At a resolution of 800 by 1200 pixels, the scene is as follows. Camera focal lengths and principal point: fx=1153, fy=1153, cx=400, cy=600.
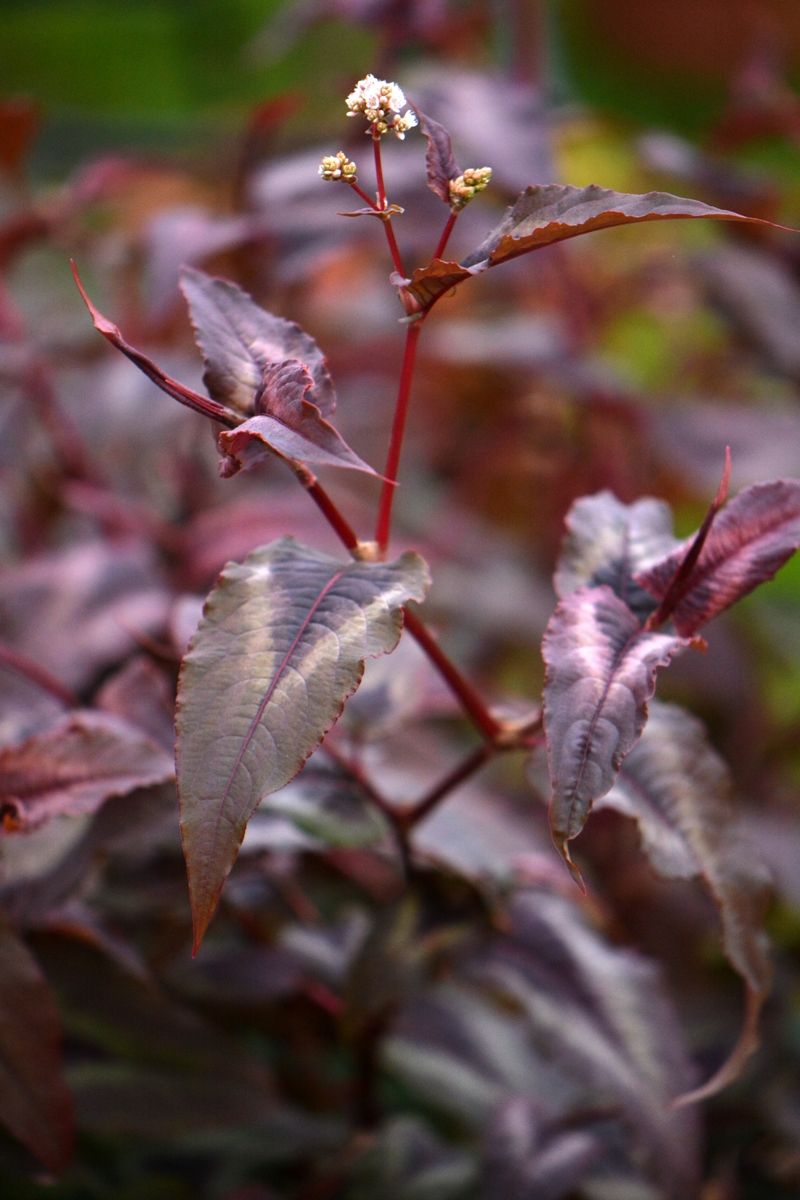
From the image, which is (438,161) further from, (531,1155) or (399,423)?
(531,1155)

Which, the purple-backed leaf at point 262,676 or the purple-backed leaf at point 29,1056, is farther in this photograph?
the purple-backed leaf at point 29,1056

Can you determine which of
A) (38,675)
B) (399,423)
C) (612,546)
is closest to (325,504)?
(399,423)

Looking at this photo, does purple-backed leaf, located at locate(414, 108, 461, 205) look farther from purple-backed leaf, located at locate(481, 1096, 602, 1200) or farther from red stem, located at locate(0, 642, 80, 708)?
purple-backed leaf, located at locate(481, 1096, 602, 1200)

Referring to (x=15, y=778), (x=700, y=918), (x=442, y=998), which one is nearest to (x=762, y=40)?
(x=700, y=918)

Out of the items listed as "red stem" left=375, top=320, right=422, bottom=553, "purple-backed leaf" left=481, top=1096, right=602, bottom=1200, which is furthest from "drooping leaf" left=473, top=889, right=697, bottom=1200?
"red stem" left=375, top=320, right=422, bottom=553

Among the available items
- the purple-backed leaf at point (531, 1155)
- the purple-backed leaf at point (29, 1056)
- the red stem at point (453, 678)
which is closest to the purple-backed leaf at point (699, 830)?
the red stem at point (453, 678)

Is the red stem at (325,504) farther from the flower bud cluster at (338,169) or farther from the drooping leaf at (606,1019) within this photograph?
the drooping leaf at (606,1019)
